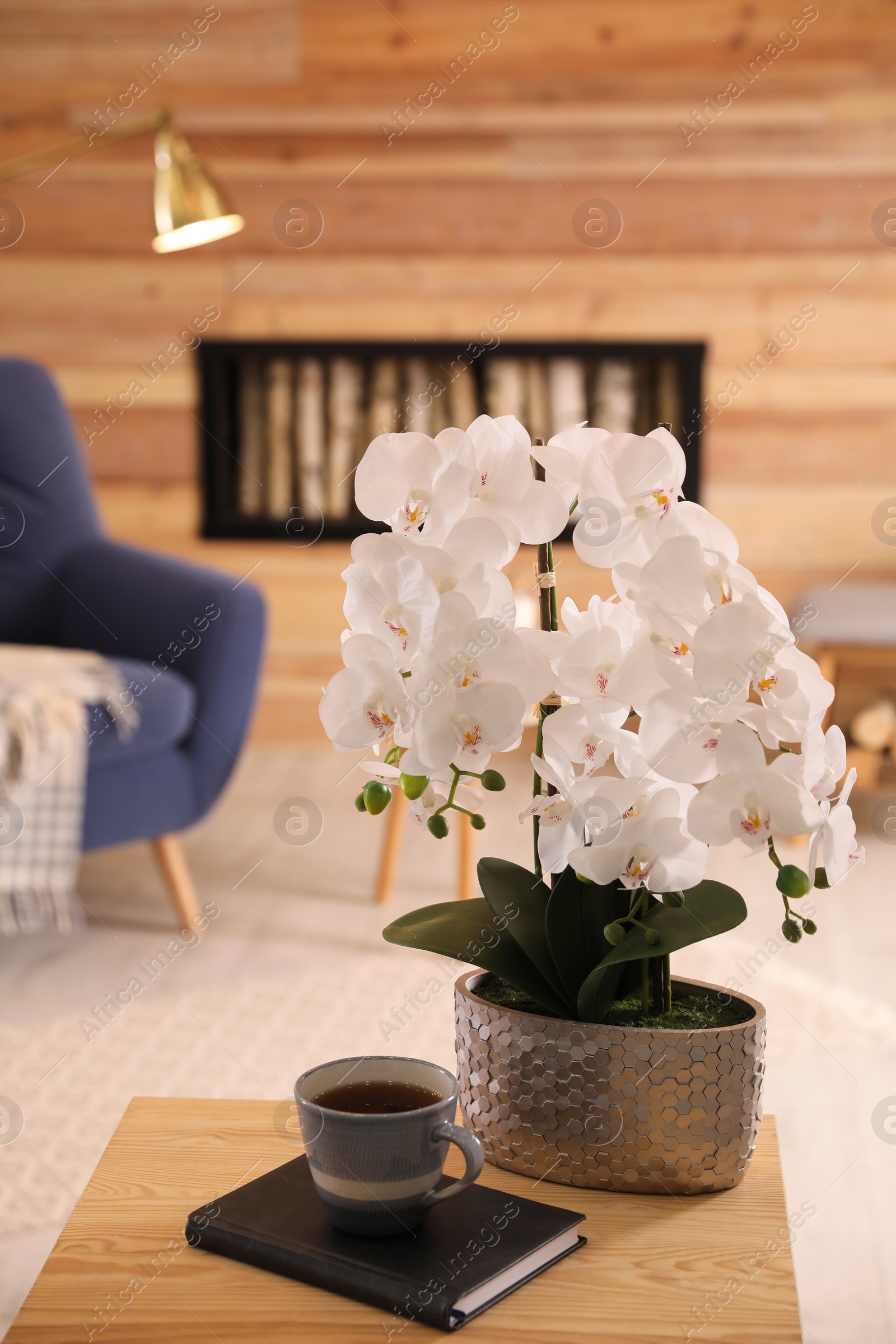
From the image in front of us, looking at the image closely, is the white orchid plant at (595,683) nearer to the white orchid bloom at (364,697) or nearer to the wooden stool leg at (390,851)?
the white orchid bloom at (364,697)

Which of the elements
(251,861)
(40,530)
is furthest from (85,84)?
(251,861)

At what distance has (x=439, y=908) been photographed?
2.69ft

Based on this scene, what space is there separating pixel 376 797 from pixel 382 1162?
0.19m

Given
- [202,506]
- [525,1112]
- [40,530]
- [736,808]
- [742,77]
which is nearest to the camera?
[736,808]

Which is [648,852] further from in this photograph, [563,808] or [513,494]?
[513,494]

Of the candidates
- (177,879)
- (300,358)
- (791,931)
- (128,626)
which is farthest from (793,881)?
(300,358)

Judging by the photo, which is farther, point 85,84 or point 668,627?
point 85,84

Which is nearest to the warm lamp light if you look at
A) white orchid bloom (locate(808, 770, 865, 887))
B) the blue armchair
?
the blue armchair

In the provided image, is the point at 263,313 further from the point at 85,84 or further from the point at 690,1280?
the point at 690,1280

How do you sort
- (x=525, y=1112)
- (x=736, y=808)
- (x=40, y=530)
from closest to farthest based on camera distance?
(x=736, y=808) < (x=525, y=1112) < (x=40, y=530)

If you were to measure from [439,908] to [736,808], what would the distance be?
253mm

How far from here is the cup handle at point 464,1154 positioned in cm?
68

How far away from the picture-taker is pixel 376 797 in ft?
2.29

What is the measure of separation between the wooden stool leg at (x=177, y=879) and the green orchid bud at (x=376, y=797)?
162 cm
